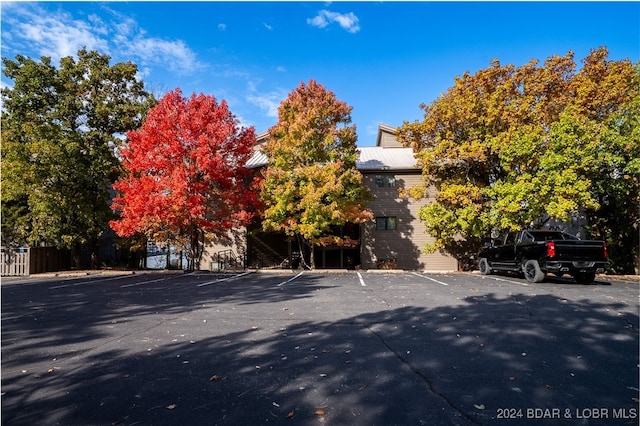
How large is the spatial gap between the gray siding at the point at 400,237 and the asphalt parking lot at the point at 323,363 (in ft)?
46.9

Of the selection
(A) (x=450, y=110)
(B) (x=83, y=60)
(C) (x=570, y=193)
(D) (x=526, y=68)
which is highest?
(B) (x=83, y=60)

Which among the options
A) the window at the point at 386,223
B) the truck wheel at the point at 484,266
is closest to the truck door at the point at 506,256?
the truck wheel at the point at 484,266

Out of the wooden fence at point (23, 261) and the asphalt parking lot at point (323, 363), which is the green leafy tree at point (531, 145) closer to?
the asphalt parking lot at point (323, 363)

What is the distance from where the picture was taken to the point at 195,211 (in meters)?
15.8

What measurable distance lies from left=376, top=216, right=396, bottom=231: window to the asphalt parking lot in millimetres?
14571

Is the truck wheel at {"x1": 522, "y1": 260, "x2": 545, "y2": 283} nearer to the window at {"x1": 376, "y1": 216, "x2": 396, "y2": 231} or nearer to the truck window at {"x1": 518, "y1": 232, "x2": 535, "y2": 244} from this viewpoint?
the truck window at {"x1": 518, "y1": 232, "x2": 535, "y2": 244}

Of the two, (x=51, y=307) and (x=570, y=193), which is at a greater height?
(x=570, y=193)

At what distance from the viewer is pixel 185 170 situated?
16.3 meters

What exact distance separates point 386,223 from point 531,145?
9738 millimetres

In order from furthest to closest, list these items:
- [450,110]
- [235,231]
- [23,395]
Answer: [235,231]
[450,110]
[23,395]

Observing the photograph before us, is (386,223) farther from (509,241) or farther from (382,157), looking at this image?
(509,241)

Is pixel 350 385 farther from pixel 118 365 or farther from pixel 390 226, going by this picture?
pixel 390 226

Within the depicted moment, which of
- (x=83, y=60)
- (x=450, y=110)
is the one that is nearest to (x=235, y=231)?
(x=83, y=60)

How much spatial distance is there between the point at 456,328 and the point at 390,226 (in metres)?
17.3
